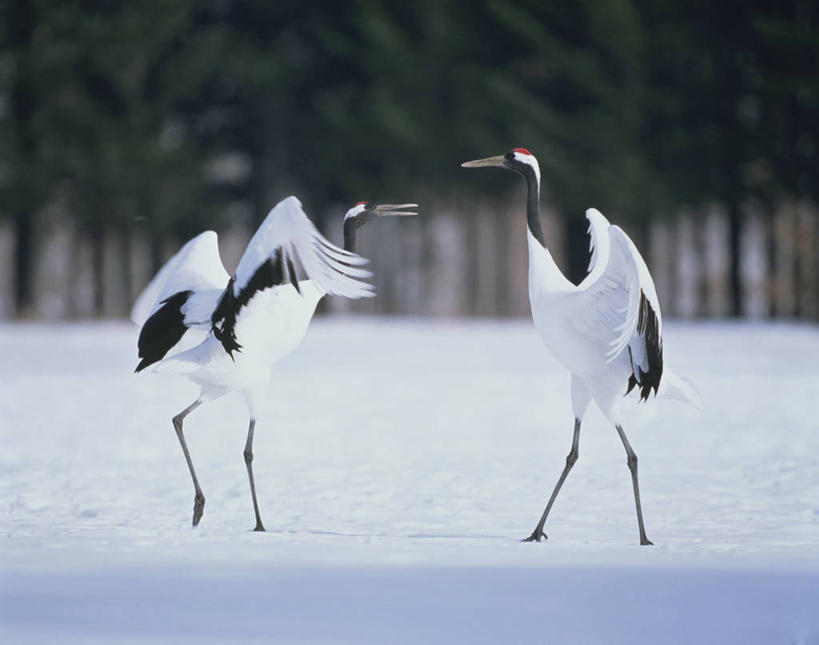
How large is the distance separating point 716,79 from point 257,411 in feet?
58.4

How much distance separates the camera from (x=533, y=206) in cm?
733

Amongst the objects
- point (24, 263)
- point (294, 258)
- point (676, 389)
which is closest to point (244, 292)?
point (294, 258)

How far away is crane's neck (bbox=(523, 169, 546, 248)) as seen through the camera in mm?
7235

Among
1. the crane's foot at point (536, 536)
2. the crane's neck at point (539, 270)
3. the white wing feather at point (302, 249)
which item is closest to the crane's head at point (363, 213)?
the crane's neck at point (539, 270)

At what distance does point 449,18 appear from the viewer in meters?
27.6

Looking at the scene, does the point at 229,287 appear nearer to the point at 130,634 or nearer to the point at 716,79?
the point at 130,634

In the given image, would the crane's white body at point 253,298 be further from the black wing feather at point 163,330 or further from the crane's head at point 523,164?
the crane's head at point 523,164

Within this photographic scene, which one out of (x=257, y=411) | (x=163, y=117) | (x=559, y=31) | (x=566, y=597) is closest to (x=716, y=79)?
(x=559, y=31)

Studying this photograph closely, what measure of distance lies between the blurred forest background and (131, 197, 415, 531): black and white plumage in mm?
15809

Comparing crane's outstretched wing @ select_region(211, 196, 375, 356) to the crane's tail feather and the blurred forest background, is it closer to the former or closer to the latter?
the crane's tail feather

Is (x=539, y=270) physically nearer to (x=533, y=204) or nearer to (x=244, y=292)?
(x=533, y=204)

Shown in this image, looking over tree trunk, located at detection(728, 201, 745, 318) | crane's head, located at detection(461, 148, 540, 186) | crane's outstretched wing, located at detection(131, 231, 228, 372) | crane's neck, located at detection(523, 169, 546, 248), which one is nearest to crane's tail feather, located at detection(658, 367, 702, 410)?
crane's neck, located at detection(523, 169, 546, 248)

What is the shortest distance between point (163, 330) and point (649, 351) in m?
2.63

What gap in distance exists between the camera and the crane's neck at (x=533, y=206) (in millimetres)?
7235
